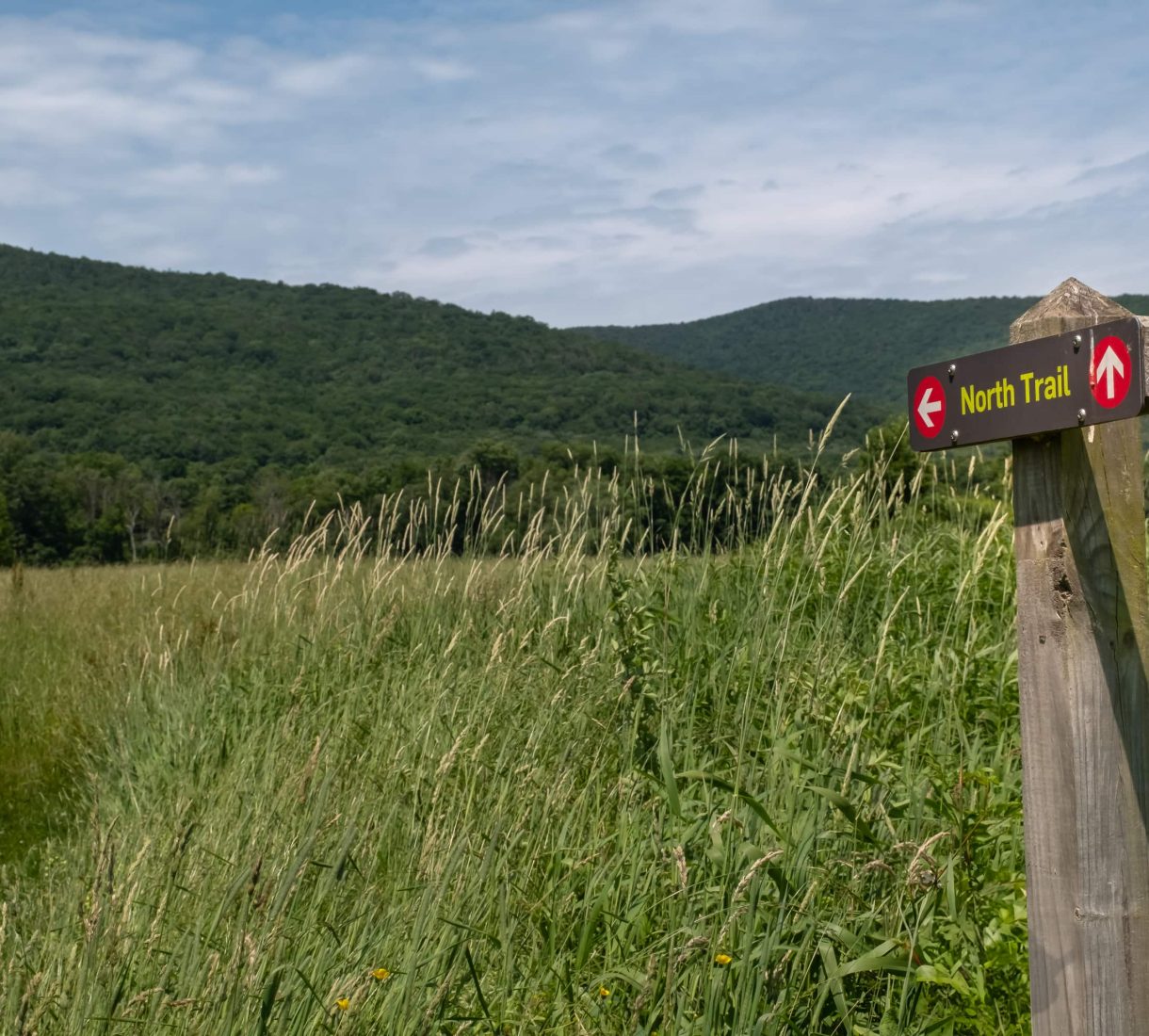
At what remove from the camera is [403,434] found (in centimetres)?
4572

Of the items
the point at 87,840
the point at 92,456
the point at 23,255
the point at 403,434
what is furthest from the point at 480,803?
the point at 23,255

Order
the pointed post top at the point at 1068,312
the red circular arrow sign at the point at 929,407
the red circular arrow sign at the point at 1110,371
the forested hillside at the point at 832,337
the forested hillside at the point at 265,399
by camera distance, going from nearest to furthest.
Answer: the red circular arrow sign at the point at 1110,371
the pointed post top at the point at 1068,312
the red circular arrow sign at the point at 929,407
the forested hillside at the point at 265,399
the forested hillside at the point at 832,337

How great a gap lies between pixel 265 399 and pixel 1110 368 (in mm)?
56746

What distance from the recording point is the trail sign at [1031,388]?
1.55 meters

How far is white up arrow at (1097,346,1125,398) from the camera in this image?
155 cm

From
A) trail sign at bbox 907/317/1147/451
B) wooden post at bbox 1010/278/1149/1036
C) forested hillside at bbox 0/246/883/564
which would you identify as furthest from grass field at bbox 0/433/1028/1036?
forested hillside at bbox 0/246/883/564

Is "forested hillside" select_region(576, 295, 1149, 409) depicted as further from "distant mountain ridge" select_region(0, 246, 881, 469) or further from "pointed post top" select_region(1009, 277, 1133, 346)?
"pointed post top" select_region(1009, 277, 1133, 346)

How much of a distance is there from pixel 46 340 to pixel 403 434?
30.7 m

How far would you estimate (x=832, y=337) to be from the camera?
92188 millimetres

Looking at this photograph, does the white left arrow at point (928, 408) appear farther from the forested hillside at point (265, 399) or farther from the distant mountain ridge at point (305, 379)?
the distant mountain ridge at point (305, 379)

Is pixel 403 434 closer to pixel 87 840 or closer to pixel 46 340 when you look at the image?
pixel 46 340

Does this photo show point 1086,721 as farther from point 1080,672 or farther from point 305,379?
point 305,379

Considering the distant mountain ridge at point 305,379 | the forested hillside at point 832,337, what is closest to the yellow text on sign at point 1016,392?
the distant mountain ridge at point 305,379

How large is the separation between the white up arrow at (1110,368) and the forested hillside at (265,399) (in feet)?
39.3
